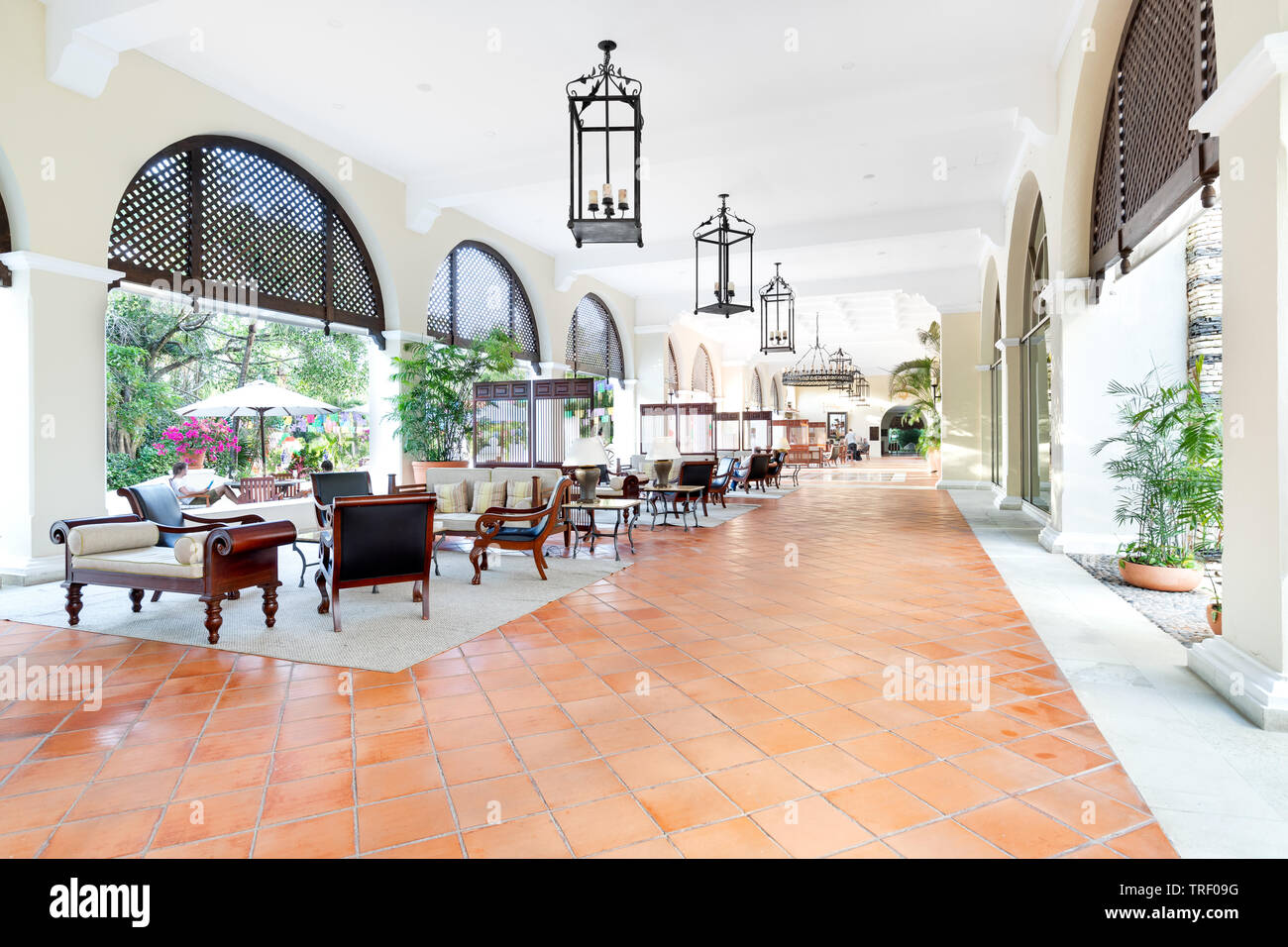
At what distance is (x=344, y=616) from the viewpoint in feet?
14.2

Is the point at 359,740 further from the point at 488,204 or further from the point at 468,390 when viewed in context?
the point at 488,204

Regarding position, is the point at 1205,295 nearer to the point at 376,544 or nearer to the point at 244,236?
the point at 376,544

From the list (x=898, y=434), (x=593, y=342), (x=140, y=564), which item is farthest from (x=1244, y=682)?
(x=898, y=434)

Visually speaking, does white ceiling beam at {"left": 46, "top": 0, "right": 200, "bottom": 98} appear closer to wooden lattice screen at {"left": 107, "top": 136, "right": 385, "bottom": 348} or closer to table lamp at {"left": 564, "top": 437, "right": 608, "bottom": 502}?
wooden lattice screen at {"left": 107, "top": 136, "right": 385, "bottom": 348}

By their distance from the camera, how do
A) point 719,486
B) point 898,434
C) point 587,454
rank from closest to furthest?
1. point 587,454
2. point 719,486
3. point 898,434

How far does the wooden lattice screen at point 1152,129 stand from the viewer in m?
3.65

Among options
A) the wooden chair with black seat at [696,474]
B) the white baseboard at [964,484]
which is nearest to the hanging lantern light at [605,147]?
the wooden chair with black seat at [696,474]

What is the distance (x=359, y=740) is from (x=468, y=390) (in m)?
7.03

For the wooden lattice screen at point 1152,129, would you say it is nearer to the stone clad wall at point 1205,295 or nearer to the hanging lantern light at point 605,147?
the stone clad wall at point 1205,295

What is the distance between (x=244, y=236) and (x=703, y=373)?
15204 millimetres

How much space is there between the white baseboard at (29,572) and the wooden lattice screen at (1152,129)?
25.5ft
